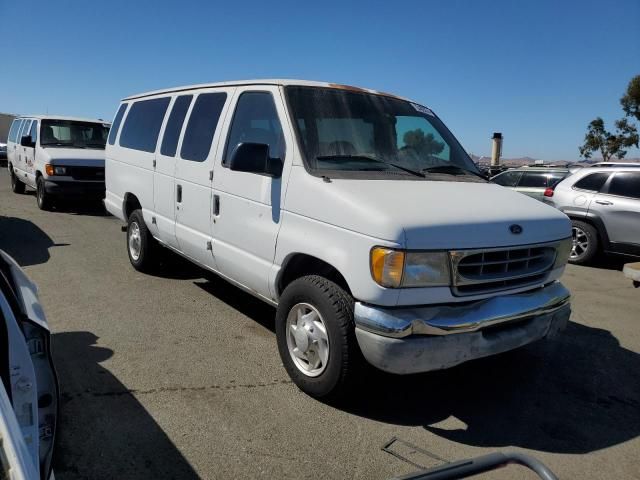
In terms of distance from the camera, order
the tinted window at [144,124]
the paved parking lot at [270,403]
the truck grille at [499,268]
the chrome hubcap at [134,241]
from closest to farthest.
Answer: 1. the paved parking lot at [270,403]
2. the truck grille at [499,268]
3. the tinted window at [144,124]
4. the chrome hubcap at [134,241]

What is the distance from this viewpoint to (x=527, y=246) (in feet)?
11.5

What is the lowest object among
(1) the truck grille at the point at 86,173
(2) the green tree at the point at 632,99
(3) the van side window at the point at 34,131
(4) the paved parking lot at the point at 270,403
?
(4) the paved parking lot at the point at 270,403

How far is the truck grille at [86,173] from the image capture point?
1065 centimetres

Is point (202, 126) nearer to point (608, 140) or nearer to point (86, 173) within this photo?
point (86, 173)

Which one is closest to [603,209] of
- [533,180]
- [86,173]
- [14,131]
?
[533,180]

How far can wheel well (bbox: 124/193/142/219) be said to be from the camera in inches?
254

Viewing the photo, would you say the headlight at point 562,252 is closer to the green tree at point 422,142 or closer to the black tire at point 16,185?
the green tree at point 422,142

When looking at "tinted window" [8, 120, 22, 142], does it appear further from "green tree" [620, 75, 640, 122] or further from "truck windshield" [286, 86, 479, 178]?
"green tree" [620, 75, 640, 122]

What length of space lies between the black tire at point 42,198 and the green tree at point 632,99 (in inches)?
1116

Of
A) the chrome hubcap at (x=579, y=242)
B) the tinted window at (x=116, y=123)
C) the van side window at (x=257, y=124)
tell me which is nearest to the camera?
the van side window at (x=257, y=124)

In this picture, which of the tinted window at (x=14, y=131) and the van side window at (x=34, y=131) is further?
the tinted window at (x=14, y=131)

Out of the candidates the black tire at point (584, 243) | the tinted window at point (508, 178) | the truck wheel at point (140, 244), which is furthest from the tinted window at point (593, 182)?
the truck wheel at point (140, 244)

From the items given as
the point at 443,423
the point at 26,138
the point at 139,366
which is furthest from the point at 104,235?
the point at 443,423

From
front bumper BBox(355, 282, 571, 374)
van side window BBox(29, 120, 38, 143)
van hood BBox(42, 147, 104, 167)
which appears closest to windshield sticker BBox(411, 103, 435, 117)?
front bumper BBox(355, 282, 571, 374)
